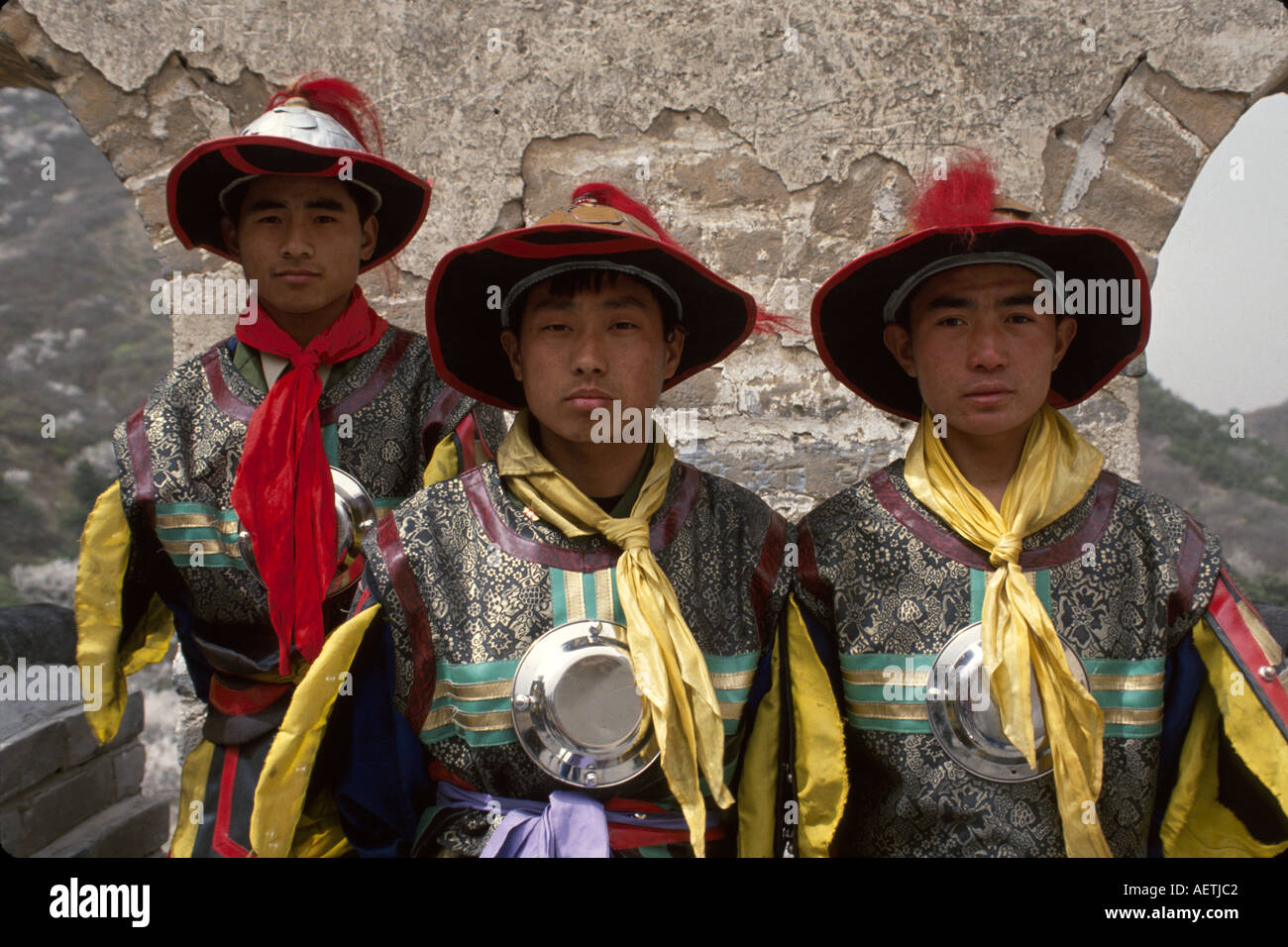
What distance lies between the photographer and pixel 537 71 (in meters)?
3.66

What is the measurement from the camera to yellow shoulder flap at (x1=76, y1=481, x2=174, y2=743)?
8.01 ft

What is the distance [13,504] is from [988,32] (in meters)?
9.13

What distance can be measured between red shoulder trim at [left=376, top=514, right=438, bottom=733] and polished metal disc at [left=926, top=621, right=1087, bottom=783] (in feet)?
2.93

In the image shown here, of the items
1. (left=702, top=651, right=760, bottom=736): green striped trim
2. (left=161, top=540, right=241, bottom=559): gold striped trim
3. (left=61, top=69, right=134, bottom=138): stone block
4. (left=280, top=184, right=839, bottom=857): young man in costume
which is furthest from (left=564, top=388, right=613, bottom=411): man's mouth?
(left=61, top=69, right=134, bottom=138): stone block

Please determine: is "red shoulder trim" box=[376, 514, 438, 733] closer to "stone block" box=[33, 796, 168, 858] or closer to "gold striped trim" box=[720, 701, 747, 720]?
"gold striped trim" box=[720, 701, 747, 720]

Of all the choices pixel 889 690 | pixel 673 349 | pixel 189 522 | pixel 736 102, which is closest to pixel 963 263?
pixel 673 349

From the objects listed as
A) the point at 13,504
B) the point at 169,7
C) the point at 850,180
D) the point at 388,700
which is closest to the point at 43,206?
the point at 13,504

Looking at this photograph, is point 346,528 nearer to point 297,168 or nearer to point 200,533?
point 200,533

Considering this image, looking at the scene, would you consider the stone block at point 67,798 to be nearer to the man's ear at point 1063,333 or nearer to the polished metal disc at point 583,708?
the polished metal disc at point 583,708

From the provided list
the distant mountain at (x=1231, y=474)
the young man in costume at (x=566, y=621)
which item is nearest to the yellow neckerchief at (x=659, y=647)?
the young man in costume at (x=566, y=621)

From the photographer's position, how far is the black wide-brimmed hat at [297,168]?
237 centimetres

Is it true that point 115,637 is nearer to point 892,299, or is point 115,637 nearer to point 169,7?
point 892,299

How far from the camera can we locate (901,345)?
7.23ft

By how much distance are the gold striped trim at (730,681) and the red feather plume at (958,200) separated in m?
0.88
